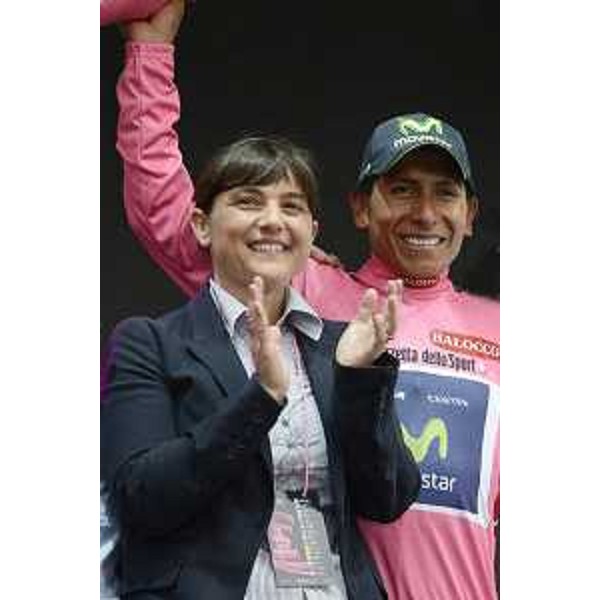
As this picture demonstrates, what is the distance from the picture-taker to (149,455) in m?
1.59

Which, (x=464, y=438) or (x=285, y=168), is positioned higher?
(x=285, y=168)

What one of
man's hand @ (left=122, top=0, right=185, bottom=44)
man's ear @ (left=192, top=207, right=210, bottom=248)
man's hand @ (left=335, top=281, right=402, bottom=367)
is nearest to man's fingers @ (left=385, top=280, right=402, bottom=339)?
man's hand @ (left=335, top=281, right=402, bottom=367)

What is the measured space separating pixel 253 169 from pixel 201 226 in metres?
0.09

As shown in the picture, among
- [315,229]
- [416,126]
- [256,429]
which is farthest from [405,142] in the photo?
[256,429]

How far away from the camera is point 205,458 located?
155 cm

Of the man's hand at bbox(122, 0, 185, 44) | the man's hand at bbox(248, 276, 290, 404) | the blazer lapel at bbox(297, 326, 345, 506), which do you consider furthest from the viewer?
the man's hand at bbox(122, 0, 185, 44)

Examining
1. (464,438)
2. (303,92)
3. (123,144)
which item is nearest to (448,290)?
(464,438)

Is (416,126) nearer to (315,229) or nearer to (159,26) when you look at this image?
(315,229)

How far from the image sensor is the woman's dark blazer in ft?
5.18

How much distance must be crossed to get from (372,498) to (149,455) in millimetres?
262

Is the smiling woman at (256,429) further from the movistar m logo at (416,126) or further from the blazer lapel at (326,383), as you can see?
the movistar m logo at (416,126)

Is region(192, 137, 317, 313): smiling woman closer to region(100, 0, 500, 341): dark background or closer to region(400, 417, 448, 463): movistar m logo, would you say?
region(100, 0, 500, 341): dark background

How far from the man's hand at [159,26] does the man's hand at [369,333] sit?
0.39 m
